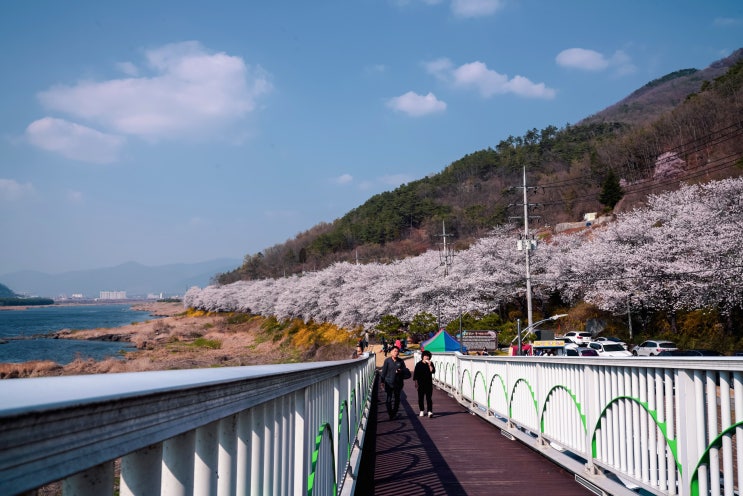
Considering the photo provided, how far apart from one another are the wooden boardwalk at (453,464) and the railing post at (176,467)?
557 cm

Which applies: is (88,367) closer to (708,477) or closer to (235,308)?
(708,477)

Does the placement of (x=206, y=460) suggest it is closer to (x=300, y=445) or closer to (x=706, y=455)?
(x=300, y=445)

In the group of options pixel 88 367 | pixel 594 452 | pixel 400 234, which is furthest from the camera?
pixel 400 234

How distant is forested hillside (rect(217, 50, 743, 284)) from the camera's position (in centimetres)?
7419

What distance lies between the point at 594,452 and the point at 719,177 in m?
58.7

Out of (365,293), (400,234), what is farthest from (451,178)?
(365,293)

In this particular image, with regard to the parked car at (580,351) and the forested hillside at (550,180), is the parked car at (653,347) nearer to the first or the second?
the parked car at (580,351)

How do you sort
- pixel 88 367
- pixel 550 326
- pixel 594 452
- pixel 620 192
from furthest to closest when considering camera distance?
pixel 620 192 < pixel 550 326 < pixel 88 367 < pixel 594 452

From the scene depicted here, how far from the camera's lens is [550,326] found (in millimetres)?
54250

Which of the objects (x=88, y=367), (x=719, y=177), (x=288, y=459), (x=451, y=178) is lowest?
(x=88, y=367)

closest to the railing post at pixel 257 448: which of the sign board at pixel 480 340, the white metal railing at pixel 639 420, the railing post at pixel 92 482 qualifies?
the railing post at pixel 92 482

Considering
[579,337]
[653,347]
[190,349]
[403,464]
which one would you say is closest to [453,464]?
[403,464]

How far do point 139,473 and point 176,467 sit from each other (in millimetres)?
301

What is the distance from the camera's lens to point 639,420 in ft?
18.5
